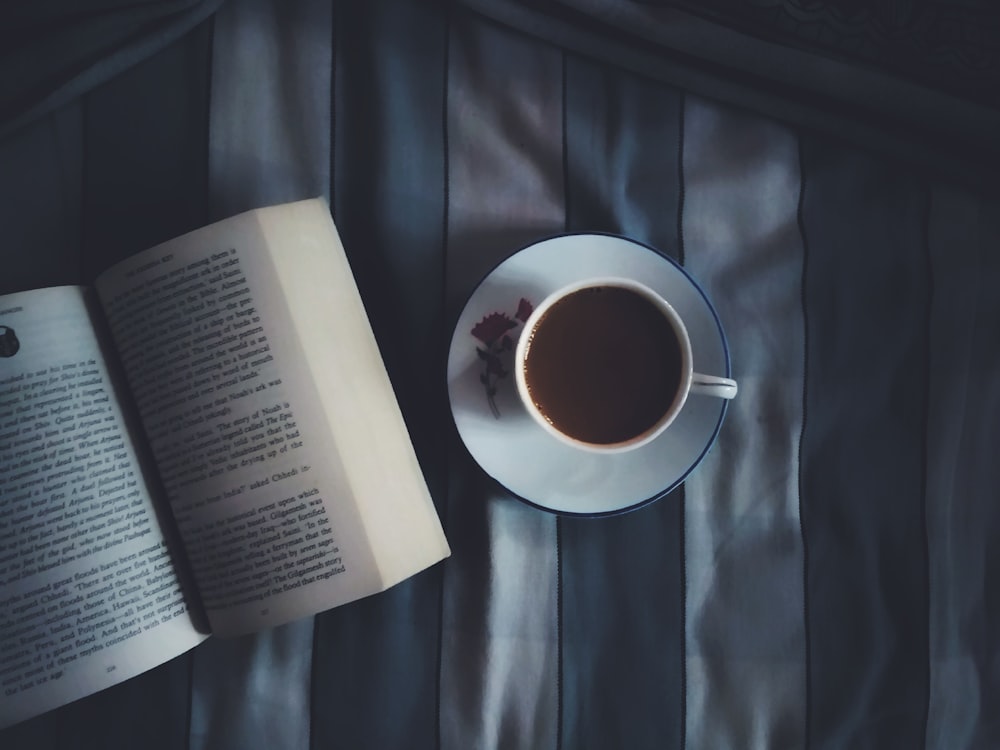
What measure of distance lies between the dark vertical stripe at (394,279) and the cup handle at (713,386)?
0.70 feet

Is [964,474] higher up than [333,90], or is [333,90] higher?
[333,90]

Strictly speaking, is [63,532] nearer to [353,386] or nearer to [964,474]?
[353,386]

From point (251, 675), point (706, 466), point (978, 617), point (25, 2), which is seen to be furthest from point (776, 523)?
point (25, 2)

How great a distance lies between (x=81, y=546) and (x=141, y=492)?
59mm

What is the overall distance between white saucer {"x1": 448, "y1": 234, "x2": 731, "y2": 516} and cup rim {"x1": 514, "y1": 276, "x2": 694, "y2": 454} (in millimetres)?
36

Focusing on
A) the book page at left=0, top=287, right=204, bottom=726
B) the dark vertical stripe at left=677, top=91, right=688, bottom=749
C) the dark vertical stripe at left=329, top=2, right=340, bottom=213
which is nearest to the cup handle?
the dark vertical stripe at left=677, top=91, right=688, bottom=749

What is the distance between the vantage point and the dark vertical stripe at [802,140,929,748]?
2.31 ft

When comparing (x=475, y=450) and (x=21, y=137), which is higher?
(x=21, y=137)

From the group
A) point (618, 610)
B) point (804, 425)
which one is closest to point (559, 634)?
point (618, 610)

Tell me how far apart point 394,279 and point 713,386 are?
283 mm

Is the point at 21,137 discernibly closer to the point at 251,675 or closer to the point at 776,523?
the point at 251,675

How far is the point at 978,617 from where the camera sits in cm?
71

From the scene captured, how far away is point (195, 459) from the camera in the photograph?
0.64 m

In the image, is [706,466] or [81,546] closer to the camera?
[81,546]
